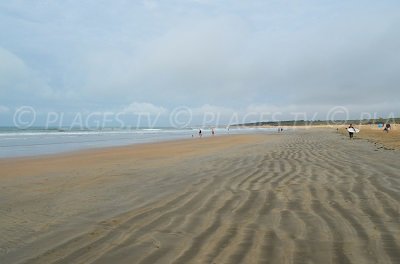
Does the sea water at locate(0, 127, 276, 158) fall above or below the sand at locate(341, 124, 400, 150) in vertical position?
below

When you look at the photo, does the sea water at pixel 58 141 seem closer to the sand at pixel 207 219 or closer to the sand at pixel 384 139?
the sand at pixel 207 219

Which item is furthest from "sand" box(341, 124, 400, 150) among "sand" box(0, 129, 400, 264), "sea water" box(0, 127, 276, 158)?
"sea water" box(0, 127, 276, 158)

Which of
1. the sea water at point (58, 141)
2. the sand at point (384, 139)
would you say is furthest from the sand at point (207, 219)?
the sea water at point (58, 141)

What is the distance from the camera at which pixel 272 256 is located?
12.3 feet

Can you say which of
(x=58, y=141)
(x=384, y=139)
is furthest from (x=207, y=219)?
(x=58, y=141)

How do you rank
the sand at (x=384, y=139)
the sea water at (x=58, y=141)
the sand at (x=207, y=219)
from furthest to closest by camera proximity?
the sea water at (x=58, y=141), the sand at (x=384, y=139), the sand at (x=207, y=219)

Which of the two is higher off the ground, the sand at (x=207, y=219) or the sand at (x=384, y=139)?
the sand at (x=384, y=139)

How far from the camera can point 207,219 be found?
533 centimetres

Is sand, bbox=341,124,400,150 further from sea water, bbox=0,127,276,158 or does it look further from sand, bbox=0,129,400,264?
sea water, bbox=0,127,276,158

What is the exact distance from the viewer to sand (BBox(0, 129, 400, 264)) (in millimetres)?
3910

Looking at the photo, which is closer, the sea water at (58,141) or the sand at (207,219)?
the sand at (207,219)

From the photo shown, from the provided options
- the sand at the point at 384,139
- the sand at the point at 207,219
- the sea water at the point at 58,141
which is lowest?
the sea water at the point at 58,141

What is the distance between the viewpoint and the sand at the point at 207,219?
3.91 meters

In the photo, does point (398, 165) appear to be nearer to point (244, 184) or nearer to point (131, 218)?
point (244, 184)
